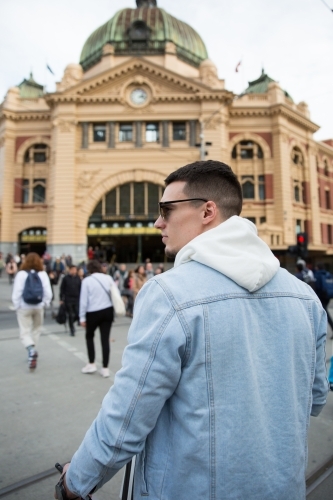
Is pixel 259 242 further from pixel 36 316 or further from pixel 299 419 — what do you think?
pixel 36 316

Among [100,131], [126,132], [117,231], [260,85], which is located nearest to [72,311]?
[117,231]

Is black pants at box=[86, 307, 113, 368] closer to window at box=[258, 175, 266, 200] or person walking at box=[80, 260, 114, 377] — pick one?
person walking at box=[80, 260, 114, 377]

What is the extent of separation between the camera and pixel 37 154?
113ft

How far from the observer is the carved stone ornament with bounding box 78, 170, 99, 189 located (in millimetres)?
31297

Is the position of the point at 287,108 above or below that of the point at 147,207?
above

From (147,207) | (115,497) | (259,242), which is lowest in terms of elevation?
(115,497)

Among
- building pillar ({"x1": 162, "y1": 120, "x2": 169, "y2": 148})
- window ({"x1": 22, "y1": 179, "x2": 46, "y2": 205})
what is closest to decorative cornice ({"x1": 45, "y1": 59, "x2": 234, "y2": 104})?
building pillar ({"x1": 162, "y1": 120, "x2": 169, "y2": 148})

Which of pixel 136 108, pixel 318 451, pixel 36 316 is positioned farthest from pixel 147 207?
pixel 318 451

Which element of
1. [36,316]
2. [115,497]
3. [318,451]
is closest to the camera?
[115,497]

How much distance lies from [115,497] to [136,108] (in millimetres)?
32534

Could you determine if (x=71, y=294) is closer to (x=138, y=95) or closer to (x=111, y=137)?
(x=111, y=137)

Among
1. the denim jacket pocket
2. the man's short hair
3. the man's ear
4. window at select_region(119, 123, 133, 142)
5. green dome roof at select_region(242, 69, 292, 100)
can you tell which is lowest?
the denim jacket pocket

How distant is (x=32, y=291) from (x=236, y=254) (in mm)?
5197

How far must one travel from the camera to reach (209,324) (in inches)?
49.6
